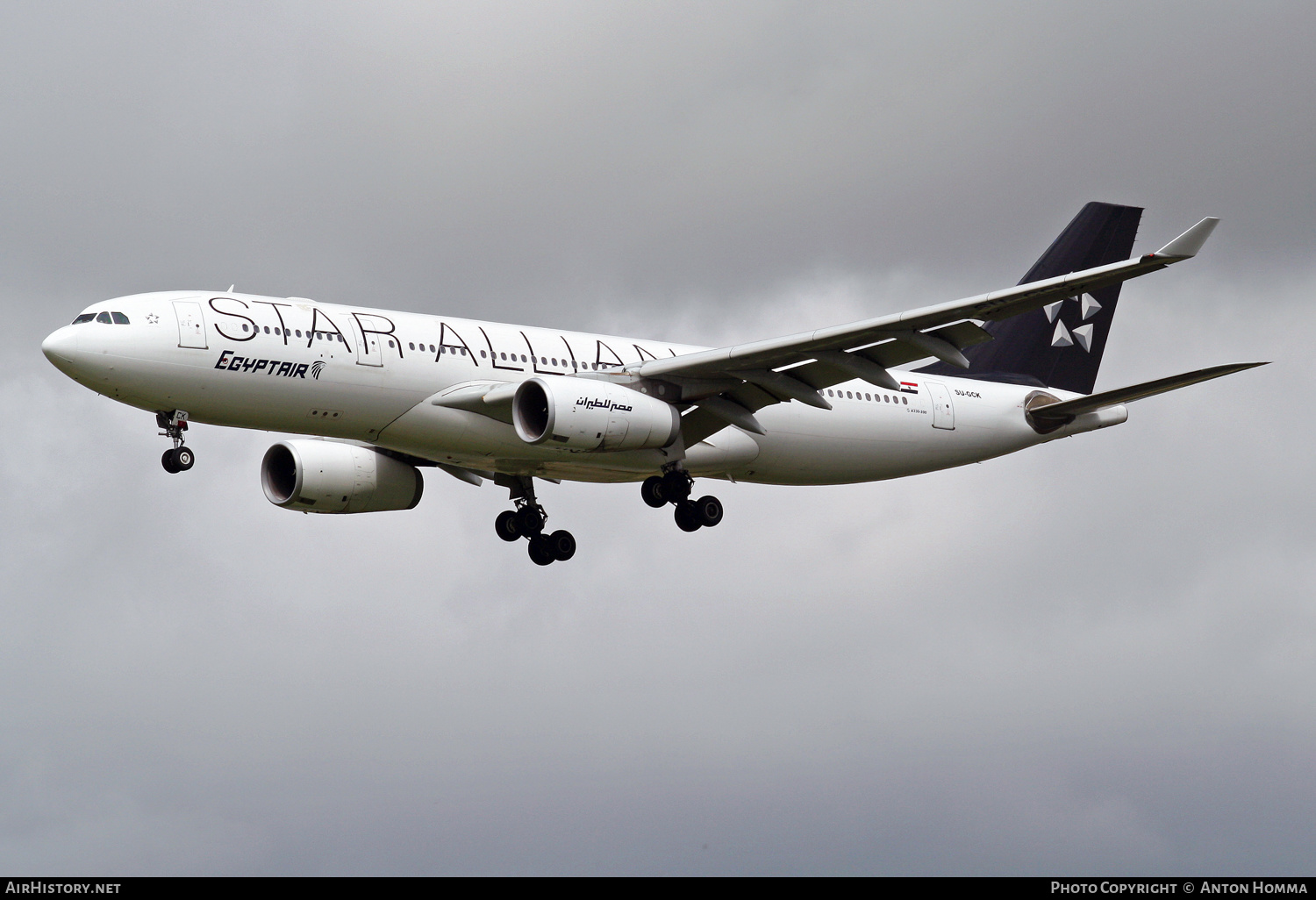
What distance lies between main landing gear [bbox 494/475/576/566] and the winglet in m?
17.5

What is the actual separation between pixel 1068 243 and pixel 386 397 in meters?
21.8

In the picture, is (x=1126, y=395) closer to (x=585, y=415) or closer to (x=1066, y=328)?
(x=1066, y=328)

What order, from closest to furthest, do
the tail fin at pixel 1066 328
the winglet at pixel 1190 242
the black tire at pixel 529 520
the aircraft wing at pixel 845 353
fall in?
the winglet at pixel 1190 242 → the aircraft wing at pixel 845 353 → the black tire at pixel 529 520 → the tail fin at pixel 1066 328

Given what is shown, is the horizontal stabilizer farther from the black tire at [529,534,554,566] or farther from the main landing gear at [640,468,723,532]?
the black tire at [529,534,554,566]

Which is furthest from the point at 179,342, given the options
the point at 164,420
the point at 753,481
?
the point at 753,481

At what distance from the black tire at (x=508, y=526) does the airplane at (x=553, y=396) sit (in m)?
0.09

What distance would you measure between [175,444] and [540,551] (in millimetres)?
10993

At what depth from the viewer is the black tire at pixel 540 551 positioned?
41219 millimetres

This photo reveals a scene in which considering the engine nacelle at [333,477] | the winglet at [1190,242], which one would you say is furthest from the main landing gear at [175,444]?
the winglet at [1190,242]

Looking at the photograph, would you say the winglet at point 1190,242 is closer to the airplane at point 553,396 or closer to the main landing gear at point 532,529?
the airplane at point 553,396

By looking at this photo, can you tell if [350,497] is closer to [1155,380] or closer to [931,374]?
[931,374]

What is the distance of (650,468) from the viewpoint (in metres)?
37.3

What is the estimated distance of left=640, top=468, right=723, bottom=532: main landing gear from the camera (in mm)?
37594

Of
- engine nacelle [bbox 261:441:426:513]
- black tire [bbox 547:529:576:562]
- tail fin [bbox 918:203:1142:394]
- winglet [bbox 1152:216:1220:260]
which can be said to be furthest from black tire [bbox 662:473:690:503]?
winglet [bbox 1152:216:1220:260]
